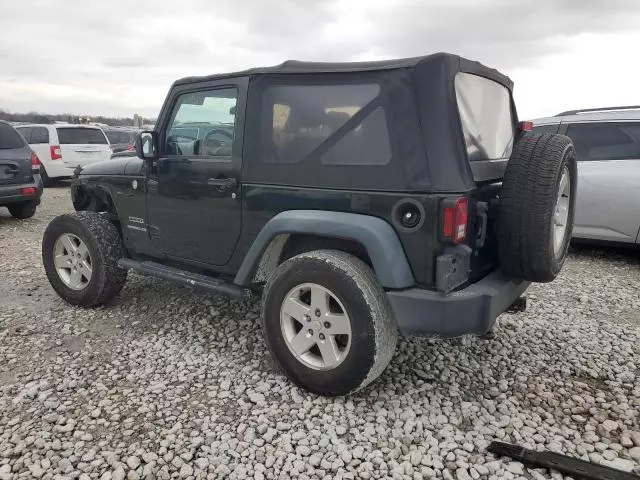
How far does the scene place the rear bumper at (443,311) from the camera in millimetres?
2586

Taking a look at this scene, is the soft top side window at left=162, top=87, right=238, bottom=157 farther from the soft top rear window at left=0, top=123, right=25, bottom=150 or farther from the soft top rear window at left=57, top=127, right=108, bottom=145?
the soft top rear window at left=57, top=127, right=108, bottom=145

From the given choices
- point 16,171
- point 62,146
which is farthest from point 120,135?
point 16,171

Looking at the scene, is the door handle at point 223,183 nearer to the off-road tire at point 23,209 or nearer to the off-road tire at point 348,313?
the off-road tire at point 348,313

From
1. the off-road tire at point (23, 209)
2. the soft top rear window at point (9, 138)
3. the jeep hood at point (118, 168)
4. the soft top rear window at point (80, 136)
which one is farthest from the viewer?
the soft top rear window at point (80, 136)

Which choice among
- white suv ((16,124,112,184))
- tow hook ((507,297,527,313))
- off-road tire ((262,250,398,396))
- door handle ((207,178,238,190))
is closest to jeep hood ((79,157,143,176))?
door handle ((207,178,238,190))

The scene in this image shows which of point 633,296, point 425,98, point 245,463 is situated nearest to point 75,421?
point 245,463

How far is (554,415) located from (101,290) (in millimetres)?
3400

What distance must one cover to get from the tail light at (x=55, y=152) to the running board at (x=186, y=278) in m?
9.98

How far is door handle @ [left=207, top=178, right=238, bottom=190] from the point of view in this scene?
10.6 feet

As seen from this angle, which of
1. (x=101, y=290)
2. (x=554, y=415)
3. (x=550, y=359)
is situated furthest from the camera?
(x=101, y=290)

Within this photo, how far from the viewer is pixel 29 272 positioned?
5395mm

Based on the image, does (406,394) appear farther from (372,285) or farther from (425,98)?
(425,98)

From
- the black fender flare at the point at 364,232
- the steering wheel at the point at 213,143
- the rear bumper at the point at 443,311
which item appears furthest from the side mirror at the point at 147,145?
the rear bumper at the point at 443,311

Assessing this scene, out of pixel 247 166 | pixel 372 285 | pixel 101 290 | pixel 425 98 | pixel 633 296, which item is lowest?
pixel 633 296
